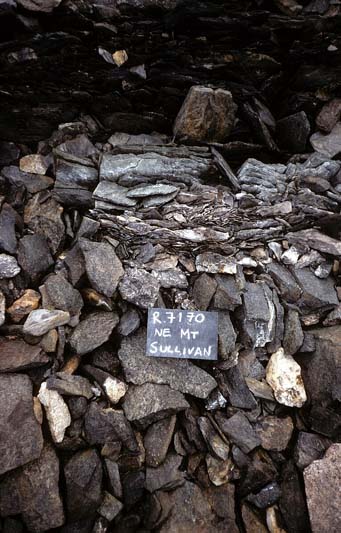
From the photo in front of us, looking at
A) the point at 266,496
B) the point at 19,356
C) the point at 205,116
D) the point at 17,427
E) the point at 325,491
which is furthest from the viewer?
the point at 205,116

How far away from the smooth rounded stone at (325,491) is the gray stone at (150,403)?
133 cm

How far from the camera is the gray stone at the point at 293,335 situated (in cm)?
345

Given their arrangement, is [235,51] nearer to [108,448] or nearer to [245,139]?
[245,139]

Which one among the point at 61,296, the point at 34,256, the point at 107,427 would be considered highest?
the point at 34,256

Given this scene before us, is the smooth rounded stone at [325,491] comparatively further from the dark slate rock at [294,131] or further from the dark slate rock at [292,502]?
the dark slate rock at [294,131]

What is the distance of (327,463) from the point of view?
3.00 m

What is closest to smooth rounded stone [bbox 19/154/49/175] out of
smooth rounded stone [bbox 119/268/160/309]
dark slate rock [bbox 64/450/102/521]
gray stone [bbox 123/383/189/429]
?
smooth rounded stone [bbox 119/268/160/309]

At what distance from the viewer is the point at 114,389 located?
3.12 meters

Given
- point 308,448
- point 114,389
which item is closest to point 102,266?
point 114,389

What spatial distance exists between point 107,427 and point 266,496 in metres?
1.72

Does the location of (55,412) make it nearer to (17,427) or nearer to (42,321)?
(17,427)

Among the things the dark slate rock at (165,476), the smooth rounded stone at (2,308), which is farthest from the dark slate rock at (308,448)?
the smooth rounded stone at (2,308)

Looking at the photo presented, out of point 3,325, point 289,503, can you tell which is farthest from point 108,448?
point 289,503

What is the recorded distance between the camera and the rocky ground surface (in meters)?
2.99
